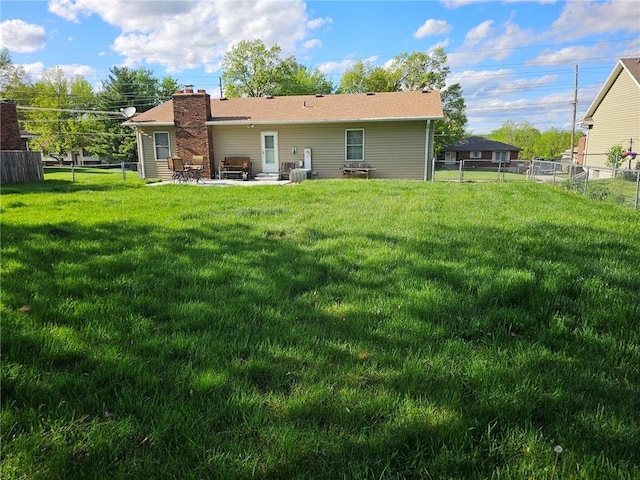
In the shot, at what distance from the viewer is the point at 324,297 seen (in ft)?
11.3

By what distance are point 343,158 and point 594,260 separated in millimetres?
13805

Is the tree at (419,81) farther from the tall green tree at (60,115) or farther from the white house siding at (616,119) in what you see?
the tall green tree at (60,115)

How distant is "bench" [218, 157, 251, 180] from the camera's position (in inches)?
688

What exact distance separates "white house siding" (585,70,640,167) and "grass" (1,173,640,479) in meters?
20.5

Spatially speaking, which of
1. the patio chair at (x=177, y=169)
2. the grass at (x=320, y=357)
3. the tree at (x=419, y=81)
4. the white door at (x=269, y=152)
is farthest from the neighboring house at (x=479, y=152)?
the grass at (x=320, y=357)

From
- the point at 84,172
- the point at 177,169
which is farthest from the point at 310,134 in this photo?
the point at 84,172

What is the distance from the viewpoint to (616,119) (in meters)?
22.5

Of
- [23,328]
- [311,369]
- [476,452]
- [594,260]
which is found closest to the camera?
[476,452]

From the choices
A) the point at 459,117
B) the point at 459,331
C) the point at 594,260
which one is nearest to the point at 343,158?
the point at 594,260

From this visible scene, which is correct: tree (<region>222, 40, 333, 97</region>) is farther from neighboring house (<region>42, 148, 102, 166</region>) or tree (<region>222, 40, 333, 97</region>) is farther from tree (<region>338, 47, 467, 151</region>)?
neighboring house (<region>42, 148, 102, 166</region>)

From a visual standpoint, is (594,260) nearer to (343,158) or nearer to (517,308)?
(517,308)

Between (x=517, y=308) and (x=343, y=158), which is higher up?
(x=343, y=158)

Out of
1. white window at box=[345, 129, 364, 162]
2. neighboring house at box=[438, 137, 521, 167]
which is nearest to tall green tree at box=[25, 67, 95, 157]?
white window at box=[345, 129, 364, 162]

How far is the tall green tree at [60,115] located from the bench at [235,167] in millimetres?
26978
